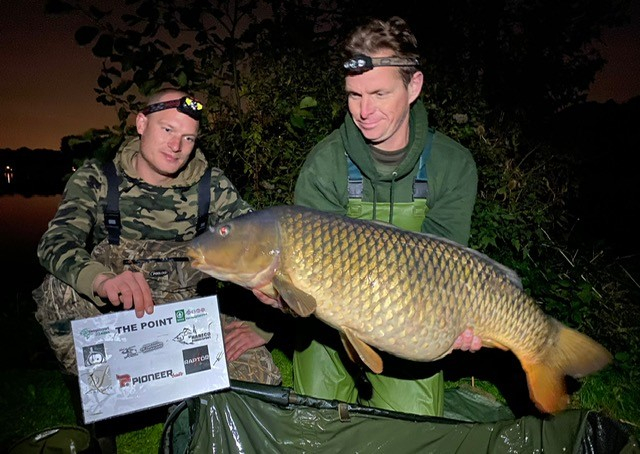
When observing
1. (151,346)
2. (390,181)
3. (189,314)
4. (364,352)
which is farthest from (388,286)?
(151,346)

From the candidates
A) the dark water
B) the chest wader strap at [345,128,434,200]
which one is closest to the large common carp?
the chest wader strap at [345,128,434,200]

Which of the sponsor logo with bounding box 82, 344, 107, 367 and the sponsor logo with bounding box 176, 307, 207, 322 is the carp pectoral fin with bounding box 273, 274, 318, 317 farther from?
the sponsor logo with bounding box 82, 344, 107, 367

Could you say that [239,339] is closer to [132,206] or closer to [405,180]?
[132,206]

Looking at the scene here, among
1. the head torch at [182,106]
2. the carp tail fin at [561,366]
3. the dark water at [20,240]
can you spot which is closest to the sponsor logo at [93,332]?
the head torch at [182,106]

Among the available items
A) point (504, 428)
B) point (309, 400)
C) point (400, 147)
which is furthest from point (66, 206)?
point (504, 428)

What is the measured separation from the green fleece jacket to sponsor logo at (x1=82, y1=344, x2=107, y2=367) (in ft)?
3.09

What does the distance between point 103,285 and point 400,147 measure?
1.22 metres

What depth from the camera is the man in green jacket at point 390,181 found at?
6.17 ft

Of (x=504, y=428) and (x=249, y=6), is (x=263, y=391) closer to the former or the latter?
(x=504, y=428)

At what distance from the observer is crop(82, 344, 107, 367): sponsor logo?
4.95ft

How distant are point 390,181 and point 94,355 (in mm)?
1224

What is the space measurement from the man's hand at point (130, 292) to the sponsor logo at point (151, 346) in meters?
0.10

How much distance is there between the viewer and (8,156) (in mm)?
33625

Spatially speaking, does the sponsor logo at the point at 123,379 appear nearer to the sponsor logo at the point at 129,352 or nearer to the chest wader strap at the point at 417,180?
the sponsor logo at the point at 129,352
